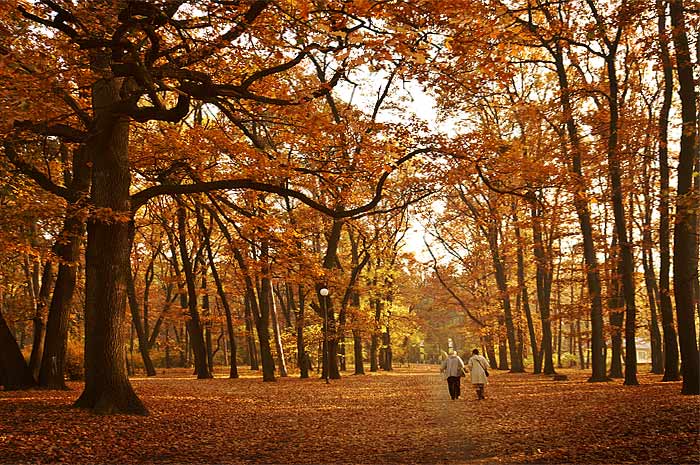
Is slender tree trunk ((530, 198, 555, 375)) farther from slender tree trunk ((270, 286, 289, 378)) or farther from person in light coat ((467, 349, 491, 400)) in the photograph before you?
slender tree trunk ((270, 286, 289, 378))

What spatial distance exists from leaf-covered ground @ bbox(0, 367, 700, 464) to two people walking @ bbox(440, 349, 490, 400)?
1.19 m

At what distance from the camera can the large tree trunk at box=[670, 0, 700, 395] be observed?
1266 cm

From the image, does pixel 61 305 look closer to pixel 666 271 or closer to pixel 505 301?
pixel 666 271

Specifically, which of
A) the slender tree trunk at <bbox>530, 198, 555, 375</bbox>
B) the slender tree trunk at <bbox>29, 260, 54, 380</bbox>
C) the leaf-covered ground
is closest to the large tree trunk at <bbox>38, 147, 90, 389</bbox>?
the slender tree trunk at <bbox>29, 260, 54, 380</bbox>

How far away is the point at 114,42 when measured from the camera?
358 inches

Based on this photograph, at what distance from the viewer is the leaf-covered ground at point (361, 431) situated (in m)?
7.88

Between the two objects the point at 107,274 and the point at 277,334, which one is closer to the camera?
the point at 107,274

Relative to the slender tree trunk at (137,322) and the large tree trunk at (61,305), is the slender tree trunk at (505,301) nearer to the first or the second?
the slender tree trunk at (137,322)

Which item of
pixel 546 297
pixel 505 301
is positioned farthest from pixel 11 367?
pixel 505 301

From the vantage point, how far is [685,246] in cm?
1310

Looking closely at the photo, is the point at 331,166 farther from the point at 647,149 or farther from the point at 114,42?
the point at 647,149

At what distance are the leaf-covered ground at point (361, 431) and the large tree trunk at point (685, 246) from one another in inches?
35.8

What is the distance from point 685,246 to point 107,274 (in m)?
12.2

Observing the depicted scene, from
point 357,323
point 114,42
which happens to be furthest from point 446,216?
point 114,42
